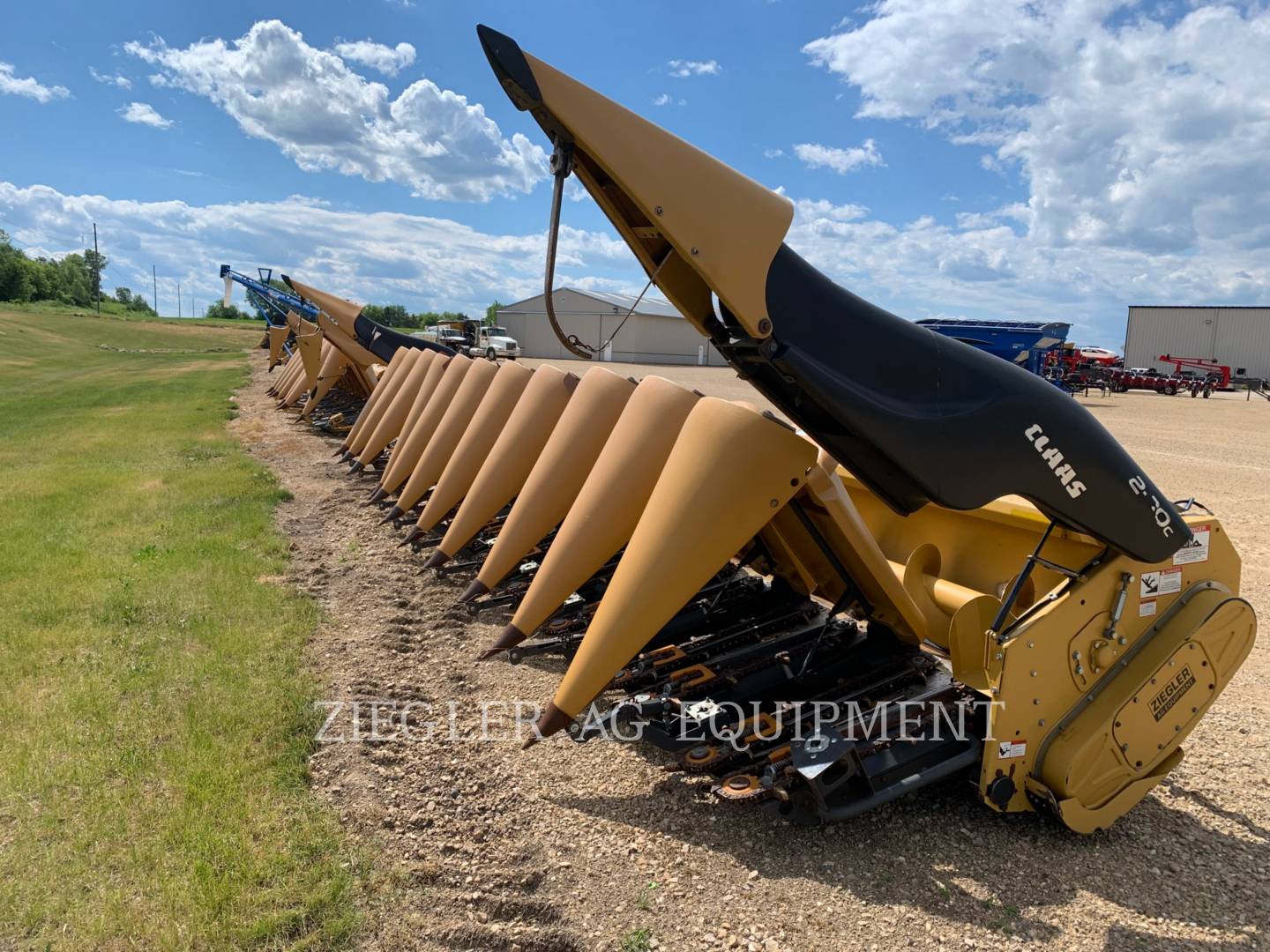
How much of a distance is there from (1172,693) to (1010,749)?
30.7 inches

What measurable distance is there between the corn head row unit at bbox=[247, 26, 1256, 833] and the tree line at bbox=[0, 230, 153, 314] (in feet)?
340

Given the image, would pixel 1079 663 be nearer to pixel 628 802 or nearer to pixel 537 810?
pixel 628 802

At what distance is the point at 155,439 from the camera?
13141mm

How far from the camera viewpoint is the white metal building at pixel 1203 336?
4000 cm

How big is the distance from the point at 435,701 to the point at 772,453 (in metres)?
2.35

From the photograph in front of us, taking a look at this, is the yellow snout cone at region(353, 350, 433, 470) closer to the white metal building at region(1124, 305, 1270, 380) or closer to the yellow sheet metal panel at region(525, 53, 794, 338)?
the yellow sheet metal panel at region(525, 53, 794, 338)

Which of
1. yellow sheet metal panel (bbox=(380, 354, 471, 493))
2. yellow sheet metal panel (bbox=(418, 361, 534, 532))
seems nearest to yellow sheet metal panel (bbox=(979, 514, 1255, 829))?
yellow sheet metal panel (bbox=(418, 361, 534, 532))

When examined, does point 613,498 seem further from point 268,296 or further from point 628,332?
point 628,332

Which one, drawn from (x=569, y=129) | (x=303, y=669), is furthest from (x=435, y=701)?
(x=569, y=129)

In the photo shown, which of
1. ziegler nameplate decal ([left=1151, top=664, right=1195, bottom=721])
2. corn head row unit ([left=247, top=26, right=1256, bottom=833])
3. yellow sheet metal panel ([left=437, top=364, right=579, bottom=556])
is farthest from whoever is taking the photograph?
yellow sheet metal panel ([left=437, top=364, right=579, bottom=556])

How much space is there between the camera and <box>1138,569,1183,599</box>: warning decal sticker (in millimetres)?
3201

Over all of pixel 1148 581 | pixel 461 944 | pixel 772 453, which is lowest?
pixel 461 944

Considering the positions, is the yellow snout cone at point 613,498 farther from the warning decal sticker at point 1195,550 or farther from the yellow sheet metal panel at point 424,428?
A: the yellow sheet metal panel at point 424,428

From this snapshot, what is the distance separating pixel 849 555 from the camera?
139 inches
